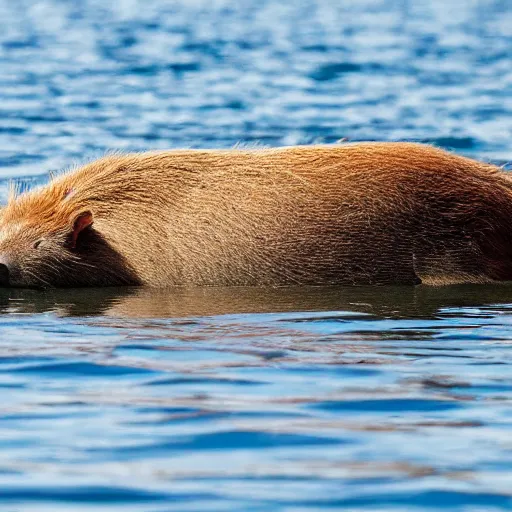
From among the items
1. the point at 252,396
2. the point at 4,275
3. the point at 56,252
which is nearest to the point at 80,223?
the point at 56,252

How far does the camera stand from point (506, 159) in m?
14.9

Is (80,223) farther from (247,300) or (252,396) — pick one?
(252,396)

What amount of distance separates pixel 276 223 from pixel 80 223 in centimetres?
122

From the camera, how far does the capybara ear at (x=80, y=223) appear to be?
31.7ft

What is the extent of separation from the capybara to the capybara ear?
0.03 ft

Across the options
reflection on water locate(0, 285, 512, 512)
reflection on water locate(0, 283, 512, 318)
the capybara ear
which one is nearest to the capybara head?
the capybara ear

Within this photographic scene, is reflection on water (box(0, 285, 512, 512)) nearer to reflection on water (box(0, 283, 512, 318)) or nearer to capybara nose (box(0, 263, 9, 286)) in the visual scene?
reflection on water (box(0, 283, 512, 318))

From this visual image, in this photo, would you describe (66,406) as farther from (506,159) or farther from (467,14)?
(467,14)

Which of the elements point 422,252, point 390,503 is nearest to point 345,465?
point 390,503

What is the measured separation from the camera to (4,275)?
32.2ft

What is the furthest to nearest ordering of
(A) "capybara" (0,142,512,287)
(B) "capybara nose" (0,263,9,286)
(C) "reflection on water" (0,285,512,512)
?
(B) "capybara nose" (0,263,9,286), (A) "capybara" (0,142,512,287), (C) "reflection on water" (0,285,512,512)

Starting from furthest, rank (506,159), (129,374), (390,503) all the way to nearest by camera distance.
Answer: (506,159)
(129,374)
(390,503)

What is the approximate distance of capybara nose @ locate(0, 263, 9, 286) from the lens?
32.1 ft

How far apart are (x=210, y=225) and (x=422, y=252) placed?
1332mm
